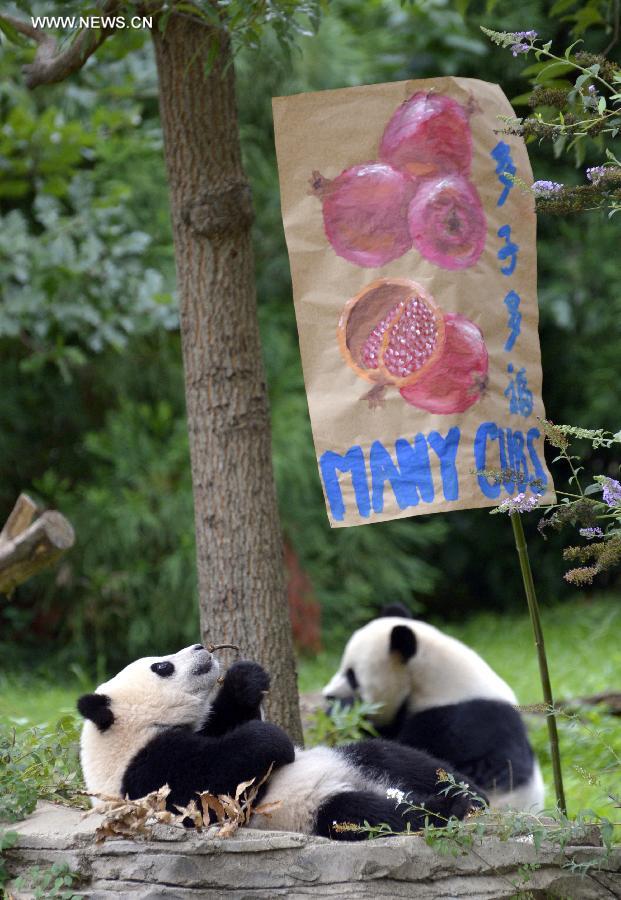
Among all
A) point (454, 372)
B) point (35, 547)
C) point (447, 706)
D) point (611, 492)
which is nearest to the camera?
point (611, 492)

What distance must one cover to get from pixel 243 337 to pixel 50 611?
15.2 feet

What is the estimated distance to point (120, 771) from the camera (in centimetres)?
234

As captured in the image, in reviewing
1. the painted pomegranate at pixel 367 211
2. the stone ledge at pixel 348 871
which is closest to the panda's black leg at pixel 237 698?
the stone ledge at pixel 348 871

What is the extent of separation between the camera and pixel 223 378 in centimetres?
305

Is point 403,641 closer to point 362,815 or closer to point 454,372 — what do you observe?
point 454,372

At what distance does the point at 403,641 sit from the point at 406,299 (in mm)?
1356

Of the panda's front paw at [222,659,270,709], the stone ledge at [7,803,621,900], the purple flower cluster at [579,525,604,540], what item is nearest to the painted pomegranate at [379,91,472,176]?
the purple flower cluster at [579,525,604,540]

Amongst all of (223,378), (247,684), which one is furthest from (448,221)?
(247,684)

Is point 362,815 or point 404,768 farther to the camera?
point 404,768

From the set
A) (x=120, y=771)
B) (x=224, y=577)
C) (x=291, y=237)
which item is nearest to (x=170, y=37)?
(x=291, y=237)

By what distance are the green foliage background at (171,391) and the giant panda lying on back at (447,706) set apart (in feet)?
9.08

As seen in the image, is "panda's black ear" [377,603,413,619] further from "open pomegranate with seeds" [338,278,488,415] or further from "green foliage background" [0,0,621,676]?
"green foliage background" [0,0,621,676]

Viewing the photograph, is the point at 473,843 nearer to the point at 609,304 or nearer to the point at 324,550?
the point at 324,550
